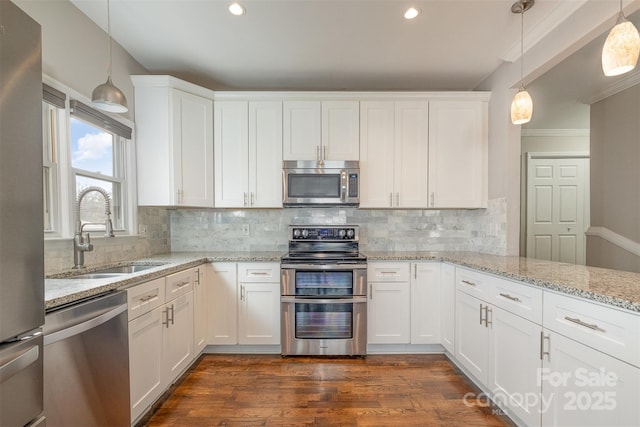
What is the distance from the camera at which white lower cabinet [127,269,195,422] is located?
1616mm

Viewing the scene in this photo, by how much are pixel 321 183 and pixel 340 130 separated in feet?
1.95

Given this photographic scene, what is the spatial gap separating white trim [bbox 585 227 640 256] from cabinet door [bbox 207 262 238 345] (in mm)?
4068

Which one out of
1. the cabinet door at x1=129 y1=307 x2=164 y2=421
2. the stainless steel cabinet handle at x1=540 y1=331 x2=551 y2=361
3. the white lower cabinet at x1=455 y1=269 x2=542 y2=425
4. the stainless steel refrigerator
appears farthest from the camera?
the cabinet door at x1=129 y1=307 x2=164 y2=421

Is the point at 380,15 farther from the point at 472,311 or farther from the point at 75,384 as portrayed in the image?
the point at 75,384

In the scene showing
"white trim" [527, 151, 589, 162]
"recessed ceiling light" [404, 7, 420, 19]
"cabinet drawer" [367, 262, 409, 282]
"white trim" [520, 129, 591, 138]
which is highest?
"recessed ceiling light" [404, 7, 420, 19]

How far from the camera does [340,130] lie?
281 centimetres

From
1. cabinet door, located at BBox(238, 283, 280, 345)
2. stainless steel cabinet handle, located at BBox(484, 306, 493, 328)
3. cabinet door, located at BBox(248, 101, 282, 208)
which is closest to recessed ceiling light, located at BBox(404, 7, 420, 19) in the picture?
cabinet door, located at BBox(248, 101, 282, 208)

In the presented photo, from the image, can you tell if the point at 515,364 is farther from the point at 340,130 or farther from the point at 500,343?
the point at 340,130

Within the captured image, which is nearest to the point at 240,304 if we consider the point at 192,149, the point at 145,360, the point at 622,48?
the point at 145,360

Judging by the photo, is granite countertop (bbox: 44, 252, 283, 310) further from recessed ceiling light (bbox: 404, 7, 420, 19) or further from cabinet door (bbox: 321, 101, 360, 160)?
recessed ceiling light (bbox: 404, 7, 420, 19)

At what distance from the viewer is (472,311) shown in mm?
2088

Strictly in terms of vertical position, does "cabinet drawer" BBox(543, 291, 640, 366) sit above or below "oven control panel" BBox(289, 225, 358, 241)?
below

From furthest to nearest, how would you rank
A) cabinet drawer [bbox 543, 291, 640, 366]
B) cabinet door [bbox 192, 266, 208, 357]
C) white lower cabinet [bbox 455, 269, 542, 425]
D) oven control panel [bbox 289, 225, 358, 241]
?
oven control panel [bbox 289, 225, 358, 241]
cabinet door [bbox 192, 266, 208, 357]
white lower cabinet [bbox 455, 269, 542, 425]
cabinet drawer [bbox 543, 291, 640, 366]

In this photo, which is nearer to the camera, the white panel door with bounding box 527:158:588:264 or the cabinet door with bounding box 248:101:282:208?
the cabinet door with bounding box 248:101:282:208
